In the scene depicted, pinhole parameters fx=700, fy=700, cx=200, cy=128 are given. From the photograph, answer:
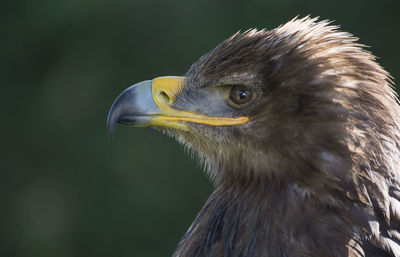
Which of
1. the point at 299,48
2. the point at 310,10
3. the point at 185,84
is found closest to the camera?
the point at 299,48

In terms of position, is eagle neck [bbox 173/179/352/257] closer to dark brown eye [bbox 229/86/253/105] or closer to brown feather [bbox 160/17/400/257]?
brown feather [bbox 160/17/400/257]

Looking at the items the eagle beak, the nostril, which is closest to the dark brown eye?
the eagle beak

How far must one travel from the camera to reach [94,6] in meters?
8.20

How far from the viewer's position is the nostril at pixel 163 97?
10.8 feet

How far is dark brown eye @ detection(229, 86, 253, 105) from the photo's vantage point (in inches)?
120

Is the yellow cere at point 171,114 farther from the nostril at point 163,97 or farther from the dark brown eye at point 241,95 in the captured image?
the dark brown eye at point 241,95

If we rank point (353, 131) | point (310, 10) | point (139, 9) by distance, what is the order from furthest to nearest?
point (139, 9) → point (310, 10) → point (353, 131)

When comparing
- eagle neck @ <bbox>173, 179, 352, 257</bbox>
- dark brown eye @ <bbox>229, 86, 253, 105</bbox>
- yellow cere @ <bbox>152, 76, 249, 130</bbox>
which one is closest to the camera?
eagle neck @ <bbox>173, 179, 352, 257</bbox>

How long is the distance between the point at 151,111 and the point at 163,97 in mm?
105

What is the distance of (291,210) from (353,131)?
41cm

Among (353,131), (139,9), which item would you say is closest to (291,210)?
(353,131)

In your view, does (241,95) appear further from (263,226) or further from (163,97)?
(263,226)

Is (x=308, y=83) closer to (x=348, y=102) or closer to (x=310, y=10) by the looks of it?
(x=348, y=102)

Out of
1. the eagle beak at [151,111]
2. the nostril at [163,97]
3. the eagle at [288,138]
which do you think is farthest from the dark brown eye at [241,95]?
the nostril at [163,97]
